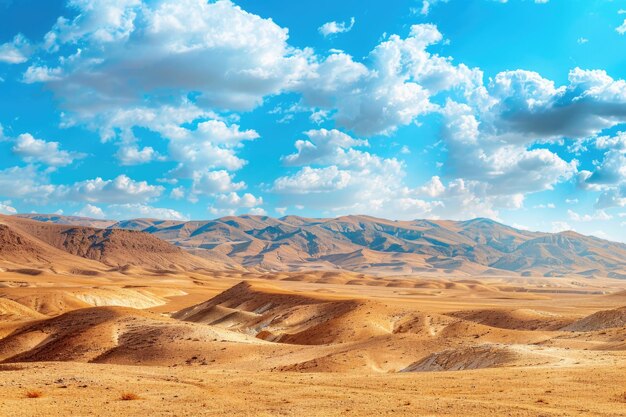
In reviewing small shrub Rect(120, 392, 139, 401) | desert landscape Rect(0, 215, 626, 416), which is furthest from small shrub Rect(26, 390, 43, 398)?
small shrub Rect(120, 392, 139, 401)

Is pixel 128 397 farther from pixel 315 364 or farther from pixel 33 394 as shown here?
pixel 315 364

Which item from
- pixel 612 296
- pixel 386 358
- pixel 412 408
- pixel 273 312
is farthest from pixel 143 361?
pixel 612 296

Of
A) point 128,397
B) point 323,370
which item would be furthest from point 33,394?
point 323,370

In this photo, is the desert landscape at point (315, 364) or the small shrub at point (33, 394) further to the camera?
the small shrub at point (33, 394)

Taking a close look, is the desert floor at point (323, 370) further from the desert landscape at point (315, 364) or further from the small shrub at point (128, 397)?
the small shrub at point (128, 397)

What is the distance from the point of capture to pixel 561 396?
1956cm

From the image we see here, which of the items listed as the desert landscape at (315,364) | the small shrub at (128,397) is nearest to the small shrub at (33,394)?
the desert landscape at (315,364)

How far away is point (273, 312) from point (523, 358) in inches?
1930

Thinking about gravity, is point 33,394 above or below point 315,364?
above

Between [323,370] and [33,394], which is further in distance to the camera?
[323,370]

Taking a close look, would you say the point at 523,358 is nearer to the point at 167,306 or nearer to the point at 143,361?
the point at 143,361

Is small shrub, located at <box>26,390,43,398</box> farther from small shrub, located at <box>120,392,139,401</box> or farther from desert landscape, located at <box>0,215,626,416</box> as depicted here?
small shrub, located at <box>120,392,139,401</box>

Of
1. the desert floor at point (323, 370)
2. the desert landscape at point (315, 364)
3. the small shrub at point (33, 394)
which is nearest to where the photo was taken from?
the desert floor at point (323, 370)

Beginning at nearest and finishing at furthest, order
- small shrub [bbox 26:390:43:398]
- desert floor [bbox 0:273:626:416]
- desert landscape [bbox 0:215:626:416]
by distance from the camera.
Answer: desert floor [bbox 0:273:626:416], desert landscape [bbox 0:215:626:416], small shrub [bbox 26:390:43:398]
